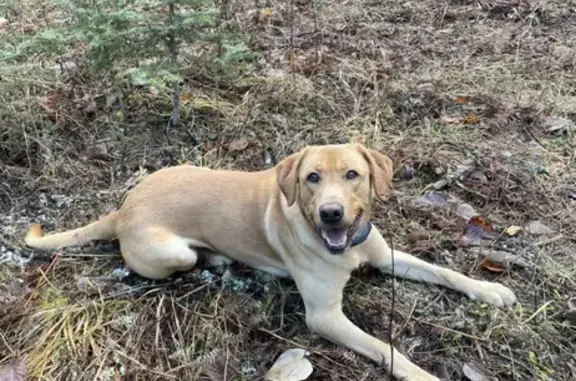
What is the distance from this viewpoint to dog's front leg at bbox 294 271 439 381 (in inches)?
141

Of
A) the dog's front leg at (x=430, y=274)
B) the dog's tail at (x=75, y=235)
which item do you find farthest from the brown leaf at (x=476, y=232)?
the dog's tail at (x=75, y=235)

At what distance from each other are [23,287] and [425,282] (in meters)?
2.58

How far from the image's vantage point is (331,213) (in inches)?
141

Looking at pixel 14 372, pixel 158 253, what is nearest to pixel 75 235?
pixel 158 253

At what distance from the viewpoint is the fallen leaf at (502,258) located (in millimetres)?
4277

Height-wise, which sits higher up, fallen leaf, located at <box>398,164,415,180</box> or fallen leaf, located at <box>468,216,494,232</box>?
fallen leaf, located at <box>468,216,494,232</box>

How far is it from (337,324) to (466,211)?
1.46 meters

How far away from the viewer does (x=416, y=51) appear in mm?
6762

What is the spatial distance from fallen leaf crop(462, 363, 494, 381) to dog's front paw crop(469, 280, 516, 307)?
49 centimetres

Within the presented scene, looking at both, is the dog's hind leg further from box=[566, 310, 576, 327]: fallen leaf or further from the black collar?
box=[566, 310, 576, 327]: fallen leaf

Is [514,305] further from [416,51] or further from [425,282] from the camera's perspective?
[416,51]

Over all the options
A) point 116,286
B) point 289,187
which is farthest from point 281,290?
point 116,286

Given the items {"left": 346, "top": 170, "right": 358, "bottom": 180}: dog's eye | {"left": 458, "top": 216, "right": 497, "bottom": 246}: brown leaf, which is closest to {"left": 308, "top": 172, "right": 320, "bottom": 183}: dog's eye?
{"left": 346, "top": 170, "right": 358, "bottom": 180}: dog's eye

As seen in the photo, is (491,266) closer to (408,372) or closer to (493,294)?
(493,294)
